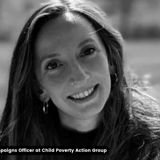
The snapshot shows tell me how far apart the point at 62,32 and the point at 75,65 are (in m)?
0.22

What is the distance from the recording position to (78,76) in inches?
109

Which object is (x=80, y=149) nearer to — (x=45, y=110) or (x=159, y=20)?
(x=45, y=110)

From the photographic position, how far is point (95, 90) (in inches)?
112

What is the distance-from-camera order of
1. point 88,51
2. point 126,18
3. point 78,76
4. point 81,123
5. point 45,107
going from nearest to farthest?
point 78,76 < point 88,51 < point 81,123 < point 45,107 < point 126,18

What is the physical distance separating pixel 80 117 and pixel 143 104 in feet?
1.71

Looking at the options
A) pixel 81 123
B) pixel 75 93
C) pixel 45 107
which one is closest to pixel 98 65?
pixel 75 93

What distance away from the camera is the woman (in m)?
2.83

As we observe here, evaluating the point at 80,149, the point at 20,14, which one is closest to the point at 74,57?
the point at 80,149

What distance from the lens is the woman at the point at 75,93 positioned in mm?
2834

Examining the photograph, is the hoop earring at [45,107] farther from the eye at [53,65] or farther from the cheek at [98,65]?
the cheek at [98,65]

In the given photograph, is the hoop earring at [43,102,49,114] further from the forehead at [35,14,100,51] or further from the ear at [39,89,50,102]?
the forehead at [35,14,100,51]

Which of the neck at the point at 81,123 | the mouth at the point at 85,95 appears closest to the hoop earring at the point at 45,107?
the neck at the point at 81,123

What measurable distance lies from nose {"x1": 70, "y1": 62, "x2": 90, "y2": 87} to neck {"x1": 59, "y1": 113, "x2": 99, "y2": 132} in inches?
14.0

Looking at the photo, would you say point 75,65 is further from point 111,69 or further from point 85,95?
point 111,69
